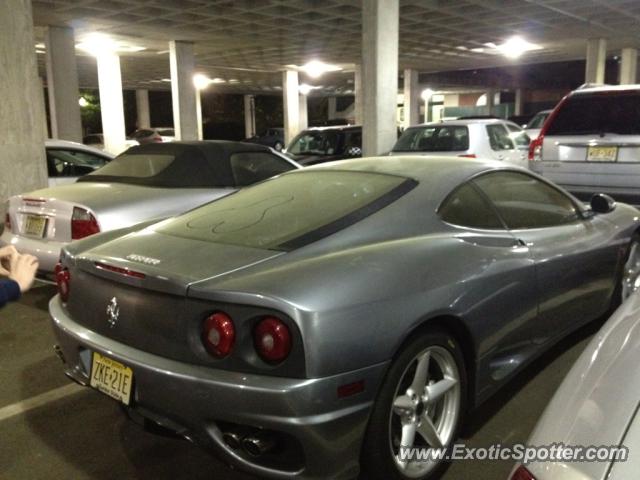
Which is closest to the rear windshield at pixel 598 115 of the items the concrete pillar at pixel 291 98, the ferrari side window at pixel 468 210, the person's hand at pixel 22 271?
the ferrari side window at pixel 468 210

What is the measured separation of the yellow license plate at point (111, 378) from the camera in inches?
93.6

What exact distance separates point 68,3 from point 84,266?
13.4 metres

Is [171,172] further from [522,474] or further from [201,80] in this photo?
[201,80]

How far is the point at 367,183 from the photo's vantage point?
3.24 meters

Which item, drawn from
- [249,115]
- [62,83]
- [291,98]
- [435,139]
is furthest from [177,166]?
[249,115]

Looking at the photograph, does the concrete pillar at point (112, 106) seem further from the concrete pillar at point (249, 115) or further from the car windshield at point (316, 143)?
the concrete pillar at point (249, 115)

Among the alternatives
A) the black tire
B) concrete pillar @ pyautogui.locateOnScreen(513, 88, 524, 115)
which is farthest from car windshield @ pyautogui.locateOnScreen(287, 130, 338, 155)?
concrete pillar @ pyautogui.locateOnScreen(513, 88, 524, 115)

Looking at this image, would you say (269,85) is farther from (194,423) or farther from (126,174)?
(194,423)

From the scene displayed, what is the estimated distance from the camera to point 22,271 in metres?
2.44

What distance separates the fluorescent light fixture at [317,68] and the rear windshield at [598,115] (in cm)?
2053

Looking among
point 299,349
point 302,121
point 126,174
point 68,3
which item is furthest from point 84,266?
point 302,121

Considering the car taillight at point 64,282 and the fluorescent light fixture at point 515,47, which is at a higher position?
the fluorescent light fixture at point 515,47

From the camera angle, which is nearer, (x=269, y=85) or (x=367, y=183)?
(x=367, y=183)

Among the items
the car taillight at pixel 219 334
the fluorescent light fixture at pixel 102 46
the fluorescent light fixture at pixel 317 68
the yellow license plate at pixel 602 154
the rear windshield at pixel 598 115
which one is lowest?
the car taillight at pixel 219 334
